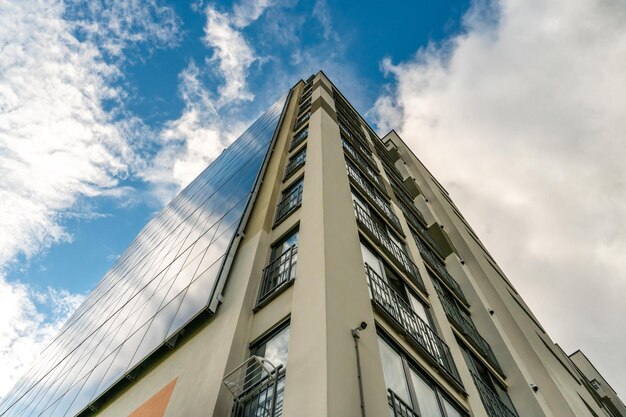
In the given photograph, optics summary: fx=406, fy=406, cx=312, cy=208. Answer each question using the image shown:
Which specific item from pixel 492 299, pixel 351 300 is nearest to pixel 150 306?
pixel 351 300

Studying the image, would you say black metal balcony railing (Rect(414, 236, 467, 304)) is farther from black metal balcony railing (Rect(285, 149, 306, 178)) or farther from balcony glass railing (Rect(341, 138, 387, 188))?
black metal balcony railing (Rect(285, 149, 306, 178))

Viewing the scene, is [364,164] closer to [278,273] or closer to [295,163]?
[295,163]

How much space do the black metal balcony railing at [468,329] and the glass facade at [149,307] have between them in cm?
761

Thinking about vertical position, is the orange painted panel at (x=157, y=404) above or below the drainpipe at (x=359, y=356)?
above

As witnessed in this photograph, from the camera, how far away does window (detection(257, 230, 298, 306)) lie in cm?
869

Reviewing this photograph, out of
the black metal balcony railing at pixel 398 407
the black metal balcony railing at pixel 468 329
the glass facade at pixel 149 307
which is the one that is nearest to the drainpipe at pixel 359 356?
the black metal balcony railing at pixel 398 407

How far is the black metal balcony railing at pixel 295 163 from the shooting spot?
14.1 meters

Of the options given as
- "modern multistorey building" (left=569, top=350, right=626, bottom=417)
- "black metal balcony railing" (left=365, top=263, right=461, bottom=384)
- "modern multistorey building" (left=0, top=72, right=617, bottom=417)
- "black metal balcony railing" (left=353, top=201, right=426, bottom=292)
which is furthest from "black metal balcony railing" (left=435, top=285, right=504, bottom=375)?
"modern multistorey building" (left=569, top=350, right=626, bottom=417)

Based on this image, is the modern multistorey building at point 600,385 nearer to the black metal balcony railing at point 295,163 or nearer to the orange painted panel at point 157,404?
the black metal balcony railing at point 295,163

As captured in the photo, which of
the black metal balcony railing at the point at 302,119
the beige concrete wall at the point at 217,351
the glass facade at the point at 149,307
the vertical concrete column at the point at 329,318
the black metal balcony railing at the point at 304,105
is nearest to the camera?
the vertical concrete column at the point at 329,318

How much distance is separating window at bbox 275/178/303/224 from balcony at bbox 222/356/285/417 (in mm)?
4867

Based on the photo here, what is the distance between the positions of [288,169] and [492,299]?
34.9 ft

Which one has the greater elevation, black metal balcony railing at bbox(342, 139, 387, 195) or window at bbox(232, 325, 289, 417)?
black metal balcony railing at bbox(342, 139, 387, 195)

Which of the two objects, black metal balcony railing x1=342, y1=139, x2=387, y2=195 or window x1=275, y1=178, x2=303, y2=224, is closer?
window x1=275, y1=178, x2=303, y2=224
